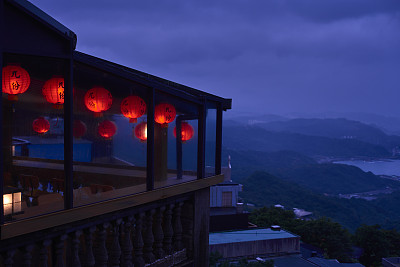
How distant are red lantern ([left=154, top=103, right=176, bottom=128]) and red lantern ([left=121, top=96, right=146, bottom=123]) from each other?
421 millimetres

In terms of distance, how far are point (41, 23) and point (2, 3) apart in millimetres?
337

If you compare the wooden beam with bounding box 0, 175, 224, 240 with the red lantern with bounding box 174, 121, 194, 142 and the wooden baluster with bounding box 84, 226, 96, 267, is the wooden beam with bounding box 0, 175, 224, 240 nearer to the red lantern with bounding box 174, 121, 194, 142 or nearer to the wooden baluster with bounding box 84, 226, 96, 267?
the wooden baluster with bounding box 84, 226, 96, 267

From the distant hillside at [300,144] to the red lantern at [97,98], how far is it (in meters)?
131

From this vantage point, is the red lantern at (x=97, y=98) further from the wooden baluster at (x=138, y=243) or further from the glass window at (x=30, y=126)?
the wooden baluster at (x=138, y=243)

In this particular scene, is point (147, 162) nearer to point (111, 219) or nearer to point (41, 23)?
point (111, 219)

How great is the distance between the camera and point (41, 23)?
286 centimetres

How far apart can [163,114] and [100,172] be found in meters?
2.02

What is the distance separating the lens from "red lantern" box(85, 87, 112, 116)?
522 centimetres

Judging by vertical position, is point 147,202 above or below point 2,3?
below

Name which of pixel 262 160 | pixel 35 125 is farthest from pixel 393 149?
pixel 35 125

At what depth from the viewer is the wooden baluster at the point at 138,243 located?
12.7ft

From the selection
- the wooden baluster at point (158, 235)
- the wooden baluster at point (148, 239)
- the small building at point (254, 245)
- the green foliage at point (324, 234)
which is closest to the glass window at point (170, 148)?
the wooden baluster at point (158, 235)

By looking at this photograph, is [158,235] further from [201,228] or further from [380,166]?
[380,166]

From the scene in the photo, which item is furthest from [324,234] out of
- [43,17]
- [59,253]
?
[43,17]
